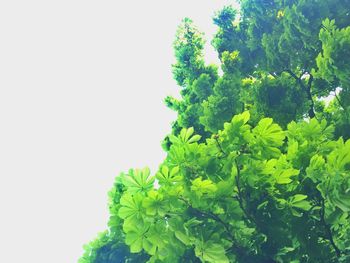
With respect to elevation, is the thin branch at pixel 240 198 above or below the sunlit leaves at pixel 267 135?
below

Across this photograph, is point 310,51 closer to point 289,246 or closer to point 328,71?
point 328,71

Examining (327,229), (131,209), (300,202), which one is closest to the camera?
(131,209)

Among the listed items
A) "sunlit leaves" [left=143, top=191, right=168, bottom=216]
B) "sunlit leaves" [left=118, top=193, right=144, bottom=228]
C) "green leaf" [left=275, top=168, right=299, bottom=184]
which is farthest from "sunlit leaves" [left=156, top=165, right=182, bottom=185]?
"green leaf" [left=275, top=168, right=299, bottom=184]

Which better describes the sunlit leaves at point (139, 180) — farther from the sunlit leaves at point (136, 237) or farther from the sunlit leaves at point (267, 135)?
the sunlit leaves at point (267, 135)

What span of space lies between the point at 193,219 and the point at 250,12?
22.9 feet

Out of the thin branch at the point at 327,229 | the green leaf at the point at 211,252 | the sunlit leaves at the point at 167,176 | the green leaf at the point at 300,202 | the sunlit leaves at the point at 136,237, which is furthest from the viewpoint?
the thin branch at the point at 327,229

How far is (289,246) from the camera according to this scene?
4.23 m

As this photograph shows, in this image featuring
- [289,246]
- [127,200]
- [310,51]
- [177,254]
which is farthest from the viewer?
[310,51]

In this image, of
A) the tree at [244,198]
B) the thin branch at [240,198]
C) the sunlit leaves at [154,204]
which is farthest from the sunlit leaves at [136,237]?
the thin branch at [240,198]

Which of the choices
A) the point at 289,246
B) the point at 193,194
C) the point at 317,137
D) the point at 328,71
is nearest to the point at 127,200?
the point at 193,194

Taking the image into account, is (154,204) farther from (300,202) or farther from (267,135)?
(300,202)

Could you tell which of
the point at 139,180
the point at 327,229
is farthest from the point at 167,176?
the point at 327,229

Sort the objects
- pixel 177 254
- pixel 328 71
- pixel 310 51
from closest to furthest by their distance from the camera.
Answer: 1. pixel 177 254
2. pixel 328 71
3. pixel 310 51

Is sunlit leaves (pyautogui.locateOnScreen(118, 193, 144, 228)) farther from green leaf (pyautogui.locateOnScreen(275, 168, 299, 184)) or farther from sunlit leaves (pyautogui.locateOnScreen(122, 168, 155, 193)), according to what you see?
green leaf (pyautogui.locateOnScreen(275, 168, 299, 184))
